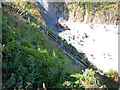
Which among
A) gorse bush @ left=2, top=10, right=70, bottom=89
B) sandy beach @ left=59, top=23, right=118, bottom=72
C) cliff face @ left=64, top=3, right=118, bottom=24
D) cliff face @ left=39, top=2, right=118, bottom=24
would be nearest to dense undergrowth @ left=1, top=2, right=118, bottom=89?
gorse bush @ left=2, top=10, right=70, bottom=89

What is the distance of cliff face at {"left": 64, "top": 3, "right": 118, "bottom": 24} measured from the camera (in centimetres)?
2328

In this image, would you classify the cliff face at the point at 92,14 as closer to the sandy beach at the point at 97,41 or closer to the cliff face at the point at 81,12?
the cliff face at the point at 81,12

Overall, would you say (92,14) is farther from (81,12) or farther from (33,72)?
(33,72)

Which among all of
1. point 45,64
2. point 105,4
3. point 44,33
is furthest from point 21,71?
point 105,4

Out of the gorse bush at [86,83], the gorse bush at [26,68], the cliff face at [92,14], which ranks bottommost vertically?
the gorse bush at [86,83]

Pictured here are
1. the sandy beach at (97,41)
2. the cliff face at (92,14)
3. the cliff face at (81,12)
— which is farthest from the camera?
the cliff face at (92,14)

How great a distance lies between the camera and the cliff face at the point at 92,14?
23.3 meters

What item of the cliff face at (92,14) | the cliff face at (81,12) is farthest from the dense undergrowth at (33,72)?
the cliff face at (92,14)

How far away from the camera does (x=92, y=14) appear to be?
2417 centimetres

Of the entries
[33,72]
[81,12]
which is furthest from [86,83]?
[81,12]

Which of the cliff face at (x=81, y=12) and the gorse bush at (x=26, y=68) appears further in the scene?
the cliff face at (x=81, y=12)

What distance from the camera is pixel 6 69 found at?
374cm

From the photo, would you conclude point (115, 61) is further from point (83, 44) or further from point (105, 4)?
point (105, 4)

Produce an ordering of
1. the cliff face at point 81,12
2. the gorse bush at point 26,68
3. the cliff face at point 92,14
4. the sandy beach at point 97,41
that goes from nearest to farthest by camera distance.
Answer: the gorse bush at point 26,68 → the sandy beach at point 97,41 → the cliff face at point 81,12 → the cliff face at point 92,14
